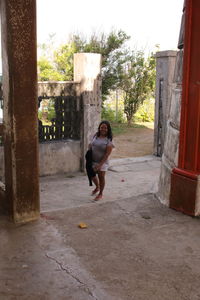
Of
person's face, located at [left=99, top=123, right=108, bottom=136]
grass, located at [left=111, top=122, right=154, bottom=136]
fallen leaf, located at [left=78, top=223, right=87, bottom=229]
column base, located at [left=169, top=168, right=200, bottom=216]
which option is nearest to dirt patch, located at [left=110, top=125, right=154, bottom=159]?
grass, located at [left=111, top=122, right=154, bottom=136]

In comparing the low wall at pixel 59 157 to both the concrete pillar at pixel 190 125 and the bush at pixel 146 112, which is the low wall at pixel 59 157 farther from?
the bush at pixel 146 112

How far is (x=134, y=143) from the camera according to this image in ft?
44.9

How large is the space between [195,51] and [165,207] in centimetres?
208

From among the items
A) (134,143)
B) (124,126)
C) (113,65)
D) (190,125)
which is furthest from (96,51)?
(190,125)

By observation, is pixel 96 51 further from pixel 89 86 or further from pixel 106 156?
pixel 106 156

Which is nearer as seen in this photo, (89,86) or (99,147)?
(99,147)

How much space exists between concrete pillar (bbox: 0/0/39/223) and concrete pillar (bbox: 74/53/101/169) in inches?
183

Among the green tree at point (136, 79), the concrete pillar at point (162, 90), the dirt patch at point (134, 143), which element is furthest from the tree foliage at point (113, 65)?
the concrete pillar at point (162, 90)

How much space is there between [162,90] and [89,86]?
9.37 feet

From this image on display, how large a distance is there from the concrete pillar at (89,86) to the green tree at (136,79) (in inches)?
339

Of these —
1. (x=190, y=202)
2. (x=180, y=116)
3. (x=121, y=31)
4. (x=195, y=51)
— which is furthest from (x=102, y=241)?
(x=121, y=31)

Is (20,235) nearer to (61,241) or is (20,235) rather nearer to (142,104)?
(61,241)

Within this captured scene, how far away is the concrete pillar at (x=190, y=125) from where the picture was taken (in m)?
4.43

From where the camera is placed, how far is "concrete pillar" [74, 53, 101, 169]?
8.58 meters
